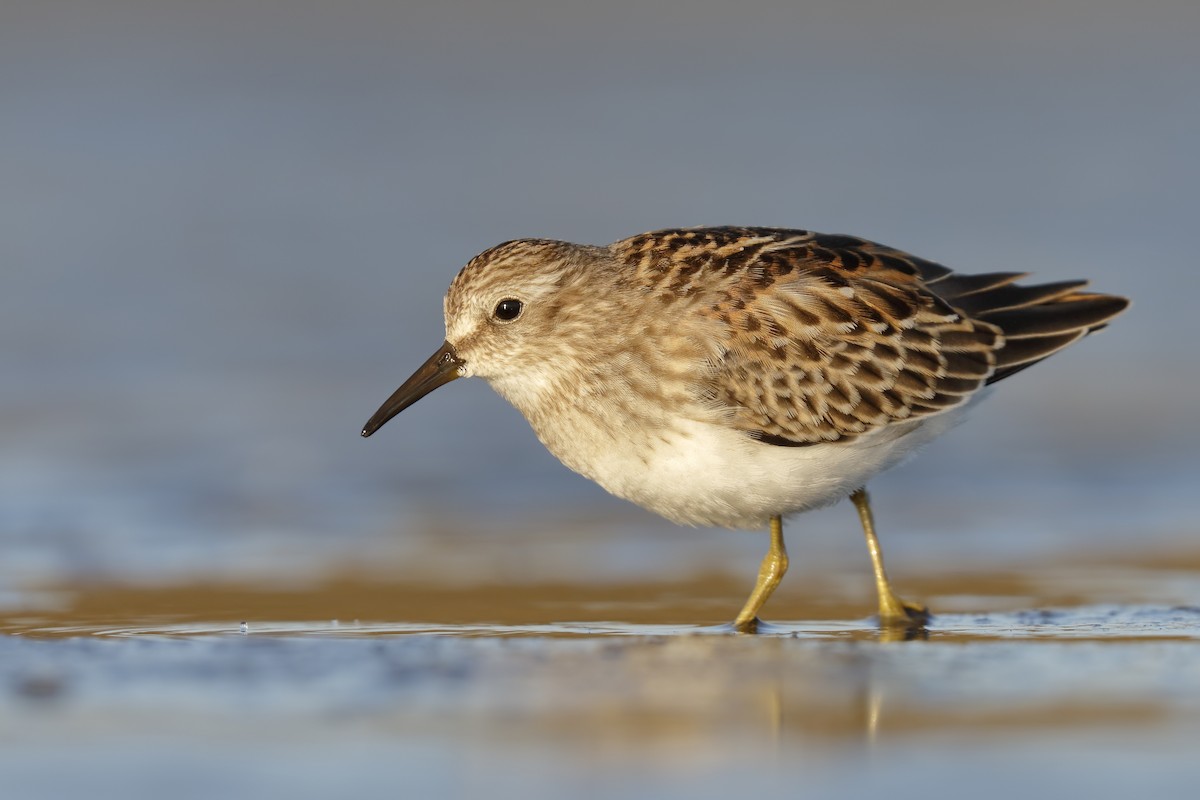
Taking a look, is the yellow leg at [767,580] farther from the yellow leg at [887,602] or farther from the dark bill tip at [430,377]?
the dark bill tip at [430,377]

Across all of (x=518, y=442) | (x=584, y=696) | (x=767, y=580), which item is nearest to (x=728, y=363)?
(x=767, y=580)

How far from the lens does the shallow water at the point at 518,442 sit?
553 centimetres

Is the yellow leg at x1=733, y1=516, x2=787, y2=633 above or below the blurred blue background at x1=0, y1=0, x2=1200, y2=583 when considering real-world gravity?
below

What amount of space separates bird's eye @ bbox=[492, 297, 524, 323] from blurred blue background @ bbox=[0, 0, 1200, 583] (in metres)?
1.66

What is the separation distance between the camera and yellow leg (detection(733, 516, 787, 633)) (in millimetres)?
7648

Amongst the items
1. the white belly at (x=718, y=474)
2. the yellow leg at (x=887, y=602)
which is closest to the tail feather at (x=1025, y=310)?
the yellow leg at (x=887, y=602)

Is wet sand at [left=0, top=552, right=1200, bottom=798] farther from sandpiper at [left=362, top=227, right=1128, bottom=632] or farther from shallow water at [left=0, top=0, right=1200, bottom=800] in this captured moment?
sandpiper at [left=362, top=227, right=1128, bottom=632]

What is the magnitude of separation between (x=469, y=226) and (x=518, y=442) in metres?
4.45

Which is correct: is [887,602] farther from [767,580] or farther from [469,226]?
[469,226]

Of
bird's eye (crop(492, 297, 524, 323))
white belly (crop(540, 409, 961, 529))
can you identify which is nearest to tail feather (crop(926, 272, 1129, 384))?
white belly (crop(540, 409, 961, 529))

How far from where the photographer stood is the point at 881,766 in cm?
511

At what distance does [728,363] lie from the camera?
7.64 meters

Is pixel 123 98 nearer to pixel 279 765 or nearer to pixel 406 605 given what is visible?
pixel 406 605

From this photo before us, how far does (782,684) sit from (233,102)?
1355cm
